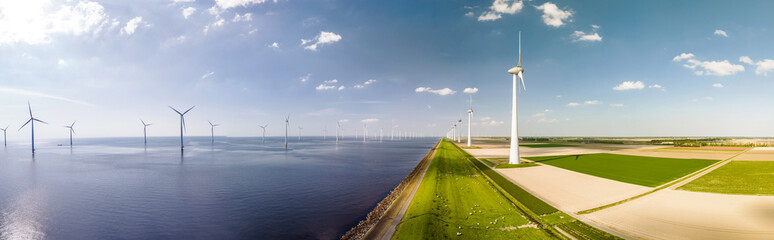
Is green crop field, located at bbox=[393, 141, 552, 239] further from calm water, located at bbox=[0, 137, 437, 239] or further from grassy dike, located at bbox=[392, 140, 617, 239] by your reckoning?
calm water, located at bbox=[0, 137, 437, 239]

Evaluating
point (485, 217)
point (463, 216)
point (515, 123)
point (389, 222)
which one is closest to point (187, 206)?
point (389, 222)

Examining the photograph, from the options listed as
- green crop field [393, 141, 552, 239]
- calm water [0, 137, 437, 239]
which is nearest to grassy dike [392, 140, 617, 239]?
green crop field [393, 141, 552, 239]

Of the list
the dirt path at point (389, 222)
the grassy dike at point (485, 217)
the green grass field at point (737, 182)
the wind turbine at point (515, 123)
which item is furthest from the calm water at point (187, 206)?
the green grass field at point (737, 182)

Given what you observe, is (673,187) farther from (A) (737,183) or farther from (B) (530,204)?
(B) (530,204)

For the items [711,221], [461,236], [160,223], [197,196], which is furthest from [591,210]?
[197,196]

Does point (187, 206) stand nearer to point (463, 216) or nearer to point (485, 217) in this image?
point (463, 216)
